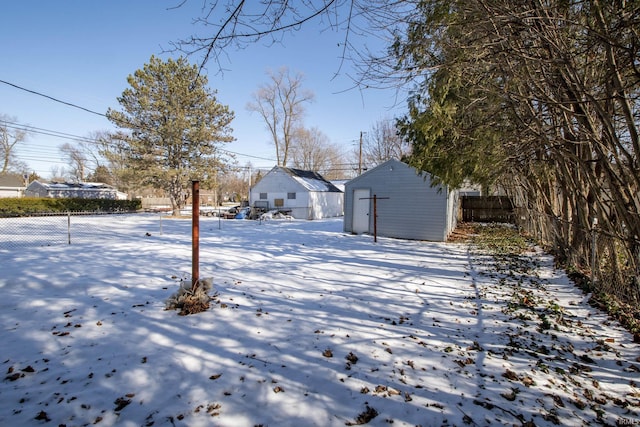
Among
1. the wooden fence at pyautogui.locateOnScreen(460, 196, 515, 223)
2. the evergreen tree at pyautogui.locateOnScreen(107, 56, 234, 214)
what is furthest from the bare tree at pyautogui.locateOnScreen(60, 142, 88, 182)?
the wooden fence at pyautogui.locateOnScreen(460, 196, 515, 223)

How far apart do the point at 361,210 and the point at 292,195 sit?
10761mm

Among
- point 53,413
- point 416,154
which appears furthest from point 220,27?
point 416,154

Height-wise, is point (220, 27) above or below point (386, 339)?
above

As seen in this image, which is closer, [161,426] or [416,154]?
[161,426]

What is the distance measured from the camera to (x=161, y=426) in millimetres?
2027

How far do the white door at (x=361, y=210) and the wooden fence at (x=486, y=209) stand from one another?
11208 mm

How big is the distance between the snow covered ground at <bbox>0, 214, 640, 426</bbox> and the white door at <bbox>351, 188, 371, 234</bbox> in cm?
707

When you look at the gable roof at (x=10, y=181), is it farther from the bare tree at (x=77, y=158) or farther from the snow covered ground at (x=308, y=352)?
the snow covered ground at (x=308, y=352)

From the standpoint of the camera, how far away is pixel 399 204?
12.1m

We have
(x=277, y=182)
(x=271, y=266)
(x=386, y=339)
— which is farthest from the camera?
(x=277, y=182)

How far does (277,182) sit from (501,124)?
63.2 feet

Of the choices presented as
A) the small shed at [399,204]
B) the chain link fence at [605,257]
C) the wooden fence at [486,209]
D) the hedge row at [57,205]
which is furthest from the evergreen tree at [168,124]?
the chain link fence at [605,257]

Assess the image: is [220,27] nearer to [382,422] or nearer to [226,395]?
[226,395]

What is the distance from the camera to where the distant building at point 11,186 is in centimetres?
3294
